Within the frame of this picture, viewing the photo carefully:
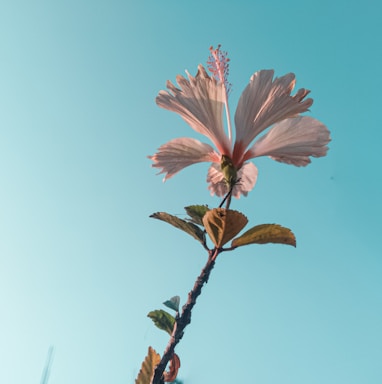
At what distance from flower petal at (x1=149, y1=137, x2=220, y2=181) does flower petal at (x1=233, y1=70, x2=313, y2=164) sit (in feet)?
0.61

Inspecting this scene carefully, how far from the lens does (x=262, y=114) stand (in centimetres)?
183

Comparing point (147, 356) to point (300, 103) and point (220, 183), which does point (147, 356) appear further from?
point (300, 103)

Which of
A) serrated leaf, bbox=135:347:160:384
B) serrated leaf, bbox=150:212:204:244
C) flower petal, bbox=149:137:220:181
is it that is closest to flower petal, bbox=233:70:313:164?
flower petal, bbox=149:137:220:181

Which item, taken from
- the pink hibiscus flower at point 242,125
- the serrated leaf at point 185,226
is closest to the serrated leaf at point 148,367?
the serrated leaf at point 185,226

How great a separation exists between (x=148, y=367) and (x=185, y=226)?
22.8 inches

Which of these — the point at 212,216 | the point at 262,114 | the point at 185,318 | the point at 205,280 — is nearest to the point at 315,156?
the point at 262,114

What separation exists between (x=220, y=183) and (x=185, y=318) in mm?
817

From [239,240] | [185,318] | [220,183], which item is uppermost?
[220,183]

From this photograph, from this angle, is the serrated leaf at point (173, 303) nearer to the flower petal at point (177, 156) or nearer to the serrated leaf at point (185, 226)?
the serrated leaf at point (185, 226)

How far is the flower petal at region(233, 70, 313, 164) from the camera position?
1.76 metres

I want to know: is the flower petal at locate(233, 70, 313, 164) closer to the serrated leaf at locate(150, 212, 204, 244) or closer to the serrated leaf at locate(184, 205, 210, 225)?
the serrated leaf at locate(184, 205, 210, 225)

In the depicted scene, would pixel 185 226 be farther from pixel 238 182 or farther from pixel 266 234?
pixel 238 182

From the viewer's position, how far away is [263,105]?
1.82 metres

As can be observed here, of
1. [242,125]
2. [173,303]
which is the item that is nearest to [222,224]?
[173,303]
